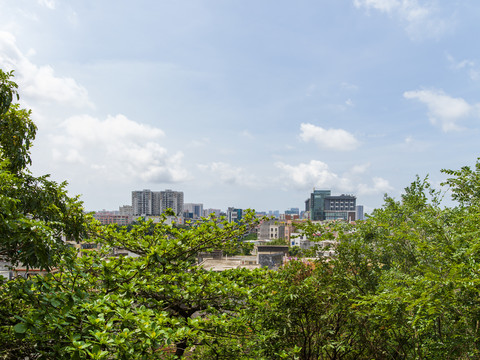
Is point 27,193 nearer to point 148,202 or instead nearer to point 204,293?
point 204,293

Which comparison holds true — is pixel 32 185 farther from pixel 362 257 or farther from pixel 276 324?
pixel 362 257

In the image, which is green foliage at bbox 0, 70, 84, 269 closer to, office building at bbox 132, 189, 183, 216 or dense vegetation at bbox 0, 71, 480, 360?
dense vegetation at bbox 0, 71, 480, 360

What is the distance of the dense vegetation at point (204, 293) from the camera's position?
2473mm

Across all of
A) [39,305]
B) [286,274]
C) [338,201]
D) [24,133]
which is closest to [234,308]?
[286,274]

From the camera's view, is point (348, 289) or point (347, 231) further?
point (347, 231)

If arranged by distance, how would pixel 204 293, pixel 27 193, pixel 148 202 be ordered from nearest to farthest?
pixel 204 293, pixel 27 193, pixel 148 202

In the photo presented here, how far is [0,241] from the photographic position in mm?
2541

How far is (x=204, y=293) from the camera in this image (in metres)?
4.05

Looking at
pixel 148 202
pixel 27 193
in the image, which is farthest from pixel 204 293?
pixel 148 202

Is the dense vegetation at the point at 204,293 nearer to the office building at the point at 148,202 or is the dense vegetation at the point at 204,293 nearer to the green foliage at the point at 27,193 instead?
the green foliage at the point at 27,193

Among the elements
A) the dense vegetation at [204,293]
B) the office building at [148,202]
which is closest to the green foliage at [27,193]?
the dense vegetation at [204,293]

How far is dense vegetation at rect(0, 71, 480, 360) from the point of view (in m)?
2.47

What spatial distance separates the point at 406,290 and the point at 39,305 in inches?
166

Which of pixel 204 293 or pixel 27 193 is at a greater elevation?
pixel 27 193
